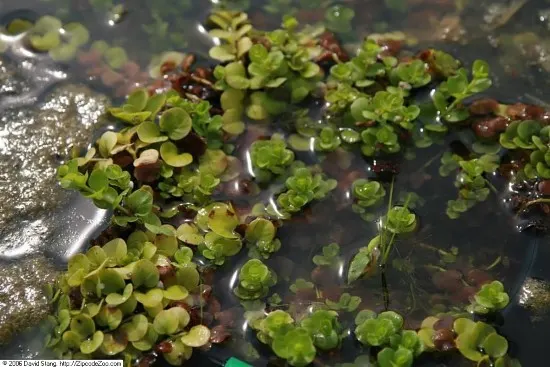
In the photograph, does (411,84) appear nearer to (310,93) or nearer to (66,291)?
(310,93)

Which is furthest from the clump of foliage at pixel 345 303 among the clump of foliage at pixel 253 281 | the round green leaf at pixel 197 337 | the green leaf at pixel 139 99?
the green leaf at pixel 139 99

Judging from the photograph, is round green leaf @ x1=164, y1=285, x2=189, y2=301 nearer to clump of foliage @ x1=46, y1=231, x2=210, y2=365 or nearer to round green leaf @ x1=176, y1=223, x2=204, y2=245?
clump of foliage @ x1=46, y1=231, x2=210, y2=365

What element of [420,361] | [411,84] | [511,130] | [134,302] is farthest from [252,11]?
[420,361]

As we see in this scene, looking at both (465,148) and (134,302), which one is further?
(465,148)

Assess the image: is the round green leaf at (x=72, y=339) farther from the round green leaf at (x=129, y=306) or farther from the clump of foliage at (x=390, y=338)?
the clump of foliage at (x=390, y=338)

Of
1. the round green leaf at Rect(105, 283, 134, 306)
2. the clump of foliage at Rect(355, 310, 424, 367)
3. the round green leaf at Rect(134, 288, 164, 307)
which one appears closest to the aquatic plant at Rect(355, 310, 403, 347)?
the clump of foliage at Rect(355, 310, 424, 367)

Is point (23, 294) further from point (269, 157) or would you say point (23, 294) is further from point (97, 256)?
point (269, 157)

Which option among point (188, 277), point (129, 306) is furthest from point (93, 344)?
point (188, 277)
